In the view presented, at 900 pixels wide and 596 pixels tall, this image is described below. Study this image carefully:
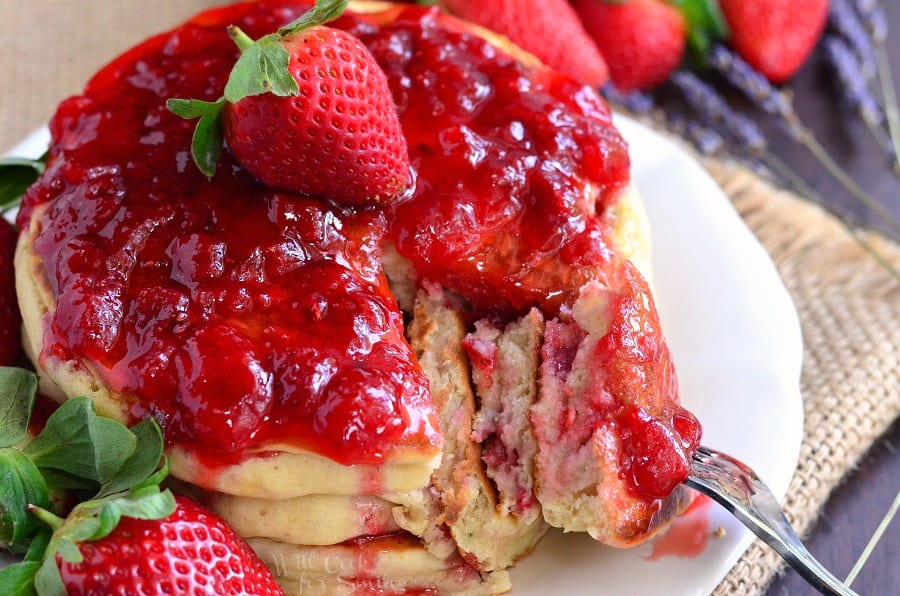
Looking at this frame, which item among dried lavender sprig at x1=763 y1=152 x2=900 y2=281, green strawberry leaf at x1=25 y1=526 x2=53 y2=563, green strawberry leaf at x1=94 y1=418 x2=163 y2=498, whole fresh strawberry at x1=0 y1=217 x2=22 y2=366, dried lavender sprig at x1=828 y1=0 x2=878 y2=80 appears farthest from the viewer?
dried lavender sprig at x1=828 y1=0 x2=878 y2=80

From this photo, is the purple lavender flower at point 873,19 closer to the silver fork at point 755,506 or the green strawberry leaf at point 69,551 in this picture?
the silver fork at point 755,506

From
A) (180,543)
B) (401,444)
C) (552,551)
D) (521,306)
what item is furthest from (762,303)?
(180,543)

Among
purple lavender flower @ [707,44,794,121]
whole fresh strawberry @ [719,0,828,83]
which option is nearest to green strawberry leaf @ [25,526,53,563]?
purple lavender flower @ [707,44,794,121]

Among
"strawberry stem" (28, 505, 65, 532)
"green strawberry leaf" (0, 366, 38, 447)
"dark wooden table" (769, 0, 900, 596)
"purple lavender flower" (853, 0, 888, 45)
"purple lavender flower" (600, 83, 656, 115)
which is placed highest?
"purple lavender flower" (853, 0, 888, 45)

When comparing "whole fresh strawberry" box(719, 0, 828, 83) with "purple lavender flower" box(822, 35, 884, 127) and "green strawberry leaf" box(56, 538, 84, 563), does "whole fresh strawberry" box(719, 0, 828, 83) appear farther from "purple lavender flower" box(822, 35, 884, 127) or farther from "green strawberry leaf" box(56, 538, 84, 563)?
"green strawberry leaf" box(56, 538, 84, 563)

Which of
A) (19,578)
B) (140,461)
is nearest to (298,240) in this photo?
(140,461)

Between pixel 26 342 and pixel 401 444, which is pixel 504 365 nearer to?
pixel 401 444

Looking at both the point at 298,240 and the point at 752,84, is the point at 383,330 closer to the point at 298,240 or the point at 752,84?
the point at 298,240
